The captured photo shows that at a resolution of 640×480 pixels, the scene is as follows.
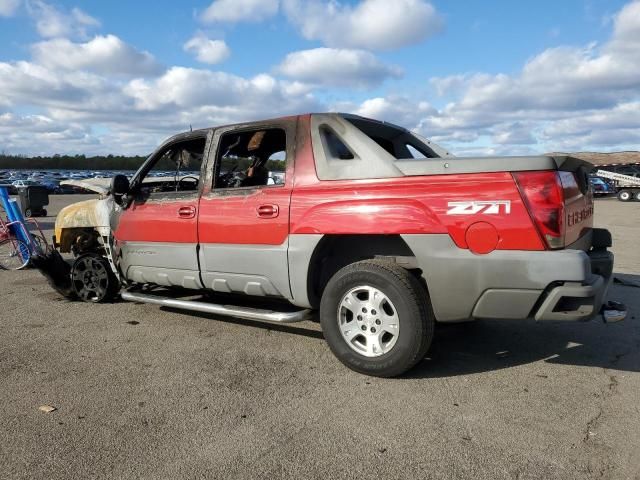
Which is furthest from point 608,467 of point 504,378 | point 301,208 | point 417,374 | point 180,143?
point 180,143

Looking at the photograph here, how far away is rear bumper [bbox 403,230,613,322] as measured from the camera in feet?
10.7

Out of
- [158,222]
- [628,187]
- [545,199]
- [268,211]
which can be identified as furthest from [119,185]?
[628,187]

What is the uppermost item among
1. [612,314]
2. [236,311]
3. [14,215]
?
[14,215]

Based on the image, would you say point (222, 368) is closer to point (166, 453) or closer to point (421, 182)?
point (166, 453)

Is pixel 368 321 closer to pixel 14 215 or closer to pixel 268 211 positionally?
pixel 268 211

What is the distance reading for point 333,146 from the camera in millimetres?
4141

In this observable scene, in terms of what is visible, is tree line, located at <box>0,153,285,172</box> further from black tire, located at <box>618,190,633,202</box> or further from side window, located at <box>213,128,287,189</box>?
side window, located at <box>213,128,287,189</box>

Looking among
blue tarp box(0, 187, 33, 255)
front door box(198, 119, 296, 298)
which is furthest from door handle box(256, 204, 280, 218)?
blue tarp box(0, 187, 33, 255)

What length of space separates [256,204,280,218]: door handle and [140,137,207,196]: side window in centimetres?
94

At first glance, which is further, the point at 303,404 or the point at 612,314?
the point at 612,314

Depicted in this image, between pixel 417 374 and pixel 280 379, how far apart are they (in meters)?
1.01

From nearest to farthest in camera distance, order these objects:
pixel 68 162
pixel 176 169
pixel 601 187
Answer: pixel 176 169
pixel 601 187
pixel 68 162

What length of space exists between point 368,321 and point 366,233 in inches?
25.4

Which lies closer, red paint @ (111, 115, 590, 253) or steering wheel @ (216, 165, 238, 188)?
red paint @ (111, 115, 590, 253)
